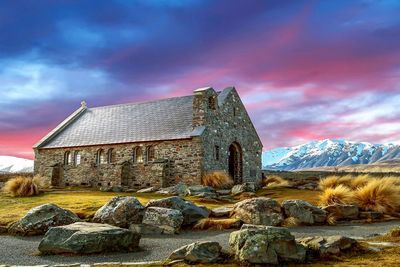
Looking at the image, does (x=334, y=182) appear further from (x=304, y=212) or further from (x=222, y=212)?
(x=222, y=212)

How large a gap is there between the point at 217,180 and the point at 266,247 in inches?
845

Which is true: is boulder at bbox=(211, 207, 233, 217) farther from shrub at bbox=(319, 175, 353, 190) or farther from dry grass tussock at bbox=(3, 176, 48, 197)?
dry grass tussock at bbox=(3, 176, 48, 197)

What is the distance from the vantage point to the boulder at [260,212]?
52.4 feet

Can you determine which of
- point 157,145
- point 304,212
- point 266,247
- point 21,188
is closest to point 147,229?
point 304,212

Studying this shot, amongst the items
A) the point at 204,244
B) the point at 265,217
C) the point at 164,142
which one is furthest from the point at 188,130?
the point at 204,244

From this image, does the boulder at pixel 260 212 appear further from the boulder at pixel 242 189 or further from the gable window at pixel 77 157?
the gable window at pixel 77 157

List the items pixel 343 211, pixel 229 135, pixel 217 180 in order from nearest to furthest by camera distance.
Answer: pixel 343 211 < pixel 217 180 < pixel 229 135

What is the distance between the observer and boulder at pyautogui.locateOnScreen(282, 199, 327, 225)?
54.1 feet

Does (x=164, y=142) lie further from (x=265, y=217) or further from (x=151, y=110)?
(x=265, y=217)

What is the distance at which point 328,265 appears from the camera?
30.0 ft

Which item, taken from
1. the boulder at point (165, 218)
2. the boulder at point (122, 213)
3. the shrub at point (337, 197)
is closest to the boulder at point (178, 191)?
the shrub at point (337, 197)

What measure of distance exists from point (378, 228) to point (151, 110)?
28.8m

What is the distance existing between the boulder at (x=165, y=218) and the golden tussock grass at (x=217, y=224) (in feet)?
2.81

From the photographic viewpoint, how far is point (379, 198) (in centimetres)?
1886
